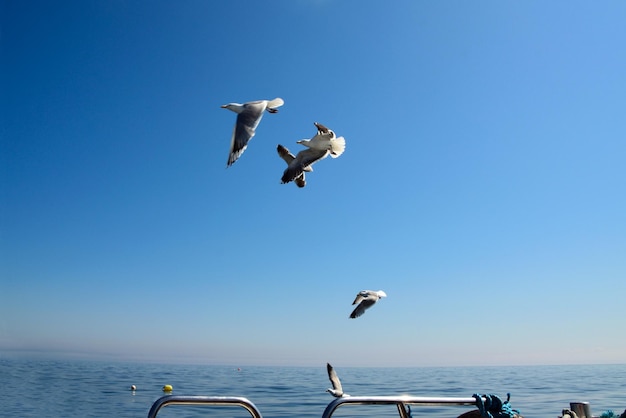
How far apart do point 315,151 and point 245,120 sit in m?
1.81

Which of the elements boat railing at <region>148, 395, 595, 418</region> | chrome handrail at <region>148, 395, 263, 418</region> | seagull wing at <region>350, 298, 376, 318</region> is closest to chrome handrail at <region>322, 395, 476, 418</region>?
boat railing at <region>148, 395, 595, 418</region>

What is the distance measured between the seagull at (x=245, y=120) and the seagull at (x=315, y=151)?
1.06 meters

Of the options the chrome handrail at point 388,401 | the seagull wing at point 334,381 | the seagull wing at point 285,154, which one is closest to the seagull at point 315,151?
the seagull wing at point 285,154

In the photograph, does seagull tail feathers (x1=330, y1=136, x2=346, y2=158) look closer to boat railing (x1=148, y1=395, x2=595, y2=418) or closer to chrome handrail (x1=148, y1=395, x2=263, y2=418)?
boat railing (x1=148, y1=395, x2=595, y2=418)

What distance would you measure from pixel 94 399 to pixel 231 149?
19.5 m

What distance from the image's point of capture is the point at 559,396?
74.3 ft

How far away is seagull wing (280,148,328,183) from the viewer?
32.3ft

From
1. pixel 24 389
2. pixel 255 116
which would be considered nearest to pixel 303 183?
pixel 255 116

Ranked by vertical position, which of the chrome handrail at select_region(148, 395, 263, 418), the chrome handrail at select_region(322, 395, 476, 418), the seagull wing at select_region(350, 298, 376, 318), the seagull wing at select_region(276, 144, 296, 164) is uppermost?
the seagull wing at select_region(276, 144, 296, 164)

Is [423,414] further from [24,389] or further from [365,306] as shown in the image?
[24,389]

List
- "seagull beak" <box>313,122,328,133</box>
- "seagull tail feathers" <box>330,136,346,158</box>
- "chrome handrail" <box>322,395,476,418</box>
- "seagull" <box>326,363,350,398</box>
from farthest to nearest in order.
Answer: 1. "seagull tail feathers" <box>330,136,346,158</box>
2. "seagull beak" <box>313,122,328,133</box>
3. "seagull" <box>326,363,350,398</box>
4. "chrome handrail" <box>322,395,476,418</box>

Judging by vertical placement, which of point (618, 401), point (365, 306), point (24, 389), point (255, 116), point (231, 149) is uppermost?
point (255, 116)

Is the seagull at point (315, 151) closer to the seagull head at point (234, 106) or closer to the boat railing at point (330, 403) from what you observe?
the seagull head at point (234, 106)

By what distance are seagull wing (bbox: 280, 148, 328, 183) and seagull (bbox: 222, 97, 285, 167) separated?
1.32m
